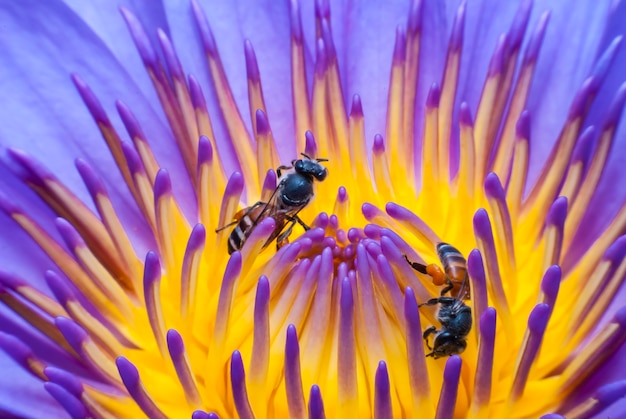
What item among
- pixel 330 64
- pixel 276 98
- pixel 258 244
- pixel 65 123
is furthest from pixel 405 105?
pixel 65 123

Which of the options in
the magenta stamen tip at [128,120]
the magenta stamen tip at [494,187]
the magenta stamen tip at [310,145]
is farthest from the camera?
the magenta stamen tip at [310,145]

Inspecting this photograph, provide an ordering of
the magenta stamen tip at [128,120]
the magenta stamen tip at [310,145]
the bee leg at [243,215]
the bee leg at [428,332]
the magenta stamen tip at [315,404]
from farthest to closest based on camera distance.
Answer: the magenta stamen tip at [310,145] → the magenta stamen tip at [128,120] → the bee leg at [243,215] → the bee leg at [428,332] → the magenta stamen tip at [315,404]

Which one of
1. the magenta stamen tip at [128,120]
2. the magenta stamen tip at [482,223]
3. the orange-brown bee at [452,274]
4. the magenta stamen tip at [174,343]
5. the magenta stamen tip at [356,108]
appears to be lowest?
the magenta stamen tip at [174,343]

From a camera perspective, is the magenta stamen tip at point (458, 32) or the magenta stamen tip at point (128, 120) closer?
the magenta stamen tip at point (128, 120)

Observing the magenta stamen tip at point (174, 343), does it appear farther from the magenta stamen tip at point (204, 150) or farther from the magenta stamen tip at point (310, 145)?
the magenta stamen tip at point (310, 145)

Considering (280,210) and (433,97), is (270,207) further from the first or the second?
(433,97)

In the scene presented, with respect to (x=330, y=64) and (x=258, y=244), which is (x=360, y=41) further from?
(x=258, y=244)

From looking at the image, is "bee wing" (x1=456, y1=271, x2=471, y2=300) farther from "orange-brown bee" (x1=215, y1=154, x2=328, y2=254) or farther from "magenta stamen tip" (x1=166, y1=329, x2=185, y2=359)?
"magenta stamen tip" (x1=166, y1=329, x2=185, y2=359)

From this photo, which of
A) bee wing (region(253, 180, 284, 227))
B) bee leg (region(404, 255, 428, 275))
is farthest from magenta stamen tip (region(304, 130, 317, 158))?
bee leg (region(404, 255, 428, 275))

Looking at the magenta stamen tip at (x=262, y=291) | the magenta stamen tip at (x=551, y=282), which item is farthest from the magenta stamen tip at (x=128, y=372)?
the magenta stamen tip at (x=551, y=282)
